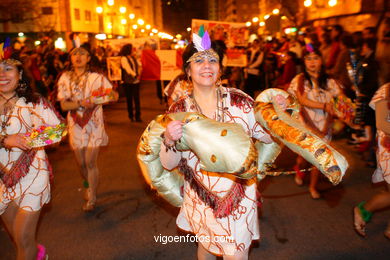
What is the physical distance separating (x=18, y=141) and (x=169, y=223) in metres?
2.13

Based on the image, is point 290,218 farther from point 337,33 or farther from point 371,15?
point 371,15

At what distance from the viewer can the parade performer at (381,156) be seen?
321 centimetres

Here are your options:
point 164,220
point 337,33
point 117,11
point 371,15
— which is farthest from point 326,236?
point 117,11

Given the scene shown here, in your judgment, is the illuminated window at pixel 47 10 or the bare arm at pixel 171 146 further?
the illuminated window at pixel 47 10

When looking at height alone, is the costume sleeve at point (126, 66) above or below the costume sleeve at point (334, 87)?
above

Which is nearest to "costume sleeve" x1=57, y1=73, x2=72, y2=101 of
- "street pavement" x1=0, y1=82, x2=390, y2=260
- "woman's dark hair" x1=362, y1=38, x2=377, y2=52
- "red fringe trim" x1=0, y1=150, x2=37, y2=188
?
"street pavement" x1=0, y1=82, x2=390, y2=260

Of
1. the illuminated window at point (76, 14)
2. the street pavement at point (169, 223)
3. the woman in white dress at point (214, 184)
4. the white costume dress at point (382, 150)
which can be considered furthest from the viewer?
the illuminated window at point (76, 14)

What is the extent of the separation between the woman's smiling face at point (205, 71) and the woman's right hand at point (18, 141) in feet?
4.50

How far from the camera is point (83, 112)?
14.5 ft

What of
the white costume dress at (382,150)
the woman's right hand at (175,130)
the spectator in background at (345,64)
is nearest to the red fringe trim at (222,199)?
the woman's right hand at (175,130)

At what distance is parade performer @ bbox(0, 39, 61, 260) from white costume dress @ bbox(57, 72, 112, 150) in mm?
1373

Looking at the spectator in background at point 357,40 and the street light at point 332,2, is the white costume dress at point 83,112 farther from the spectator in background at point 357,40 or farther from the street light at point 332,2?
the street light at point 332,2

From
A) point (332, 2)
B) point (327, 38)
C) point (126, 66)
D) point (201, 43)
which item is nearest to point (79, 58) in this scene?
point (201, 43)

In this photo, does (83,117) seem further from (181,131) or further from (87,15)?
(87,15)
